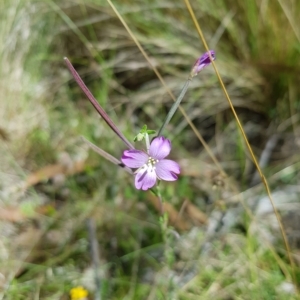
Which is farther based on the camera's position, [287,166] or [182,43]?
[182,43]

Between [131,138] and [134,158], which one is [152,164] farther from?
[131,138]

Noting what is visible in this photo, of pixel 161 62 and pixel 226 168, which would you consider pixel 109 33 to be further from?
pixel 226 168

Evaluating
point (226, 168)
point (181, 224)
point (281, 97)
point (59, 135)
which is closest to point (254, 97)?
point (281, 97)

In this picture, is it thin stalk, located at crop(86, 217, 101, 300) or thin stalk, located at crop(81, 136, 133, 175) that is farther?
thin stalk, located at crop(86, 217, 101, 300)

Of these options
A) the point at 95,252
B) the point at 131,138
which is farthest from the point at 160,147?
the point at 131,138

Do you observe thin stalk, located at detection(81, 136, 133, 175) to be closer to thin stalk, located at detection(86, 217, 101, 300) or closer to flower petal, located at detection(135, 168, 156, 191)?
flower petal, located at detection(135, 168, 156, 191)

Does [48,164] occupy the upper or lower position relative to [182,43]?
lower

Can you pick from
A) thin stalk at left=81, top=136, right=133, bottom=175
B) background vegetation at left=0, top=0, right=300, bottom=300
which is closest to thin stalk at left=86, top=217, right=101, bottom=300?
background vegetation at left=0, top=0, right=300, bottom=300
